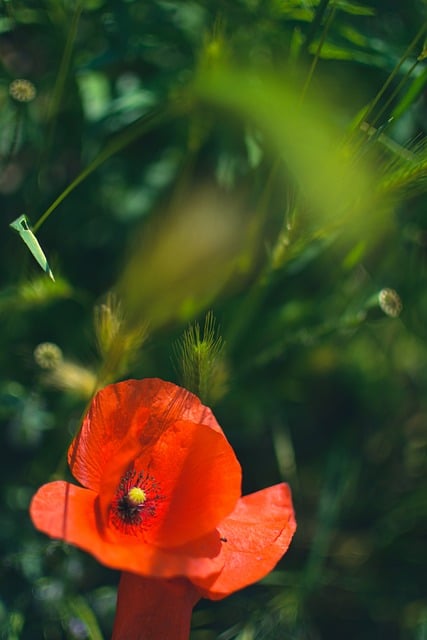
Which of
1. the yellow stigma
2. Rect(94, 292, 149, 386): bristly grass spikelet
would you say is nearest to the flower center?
the yellow stigma

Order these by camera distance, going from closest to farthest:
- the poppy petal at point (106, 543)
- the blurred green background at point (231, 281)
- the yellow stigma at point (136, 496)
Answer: the poppy petal at point (106, 543), the yellow stigma at point (136, 496), the blurred green background at point (231, 281)

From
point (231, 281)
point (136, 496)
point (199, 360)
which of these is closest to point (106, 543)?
point (136, 496)

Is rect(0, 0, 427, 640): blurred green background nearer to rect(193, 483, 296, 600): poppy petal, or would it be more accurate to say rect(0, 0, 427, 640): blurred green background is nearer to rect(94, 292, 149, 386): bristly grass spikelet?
rect(94, 292, 149, 386): bristly grass spikelet

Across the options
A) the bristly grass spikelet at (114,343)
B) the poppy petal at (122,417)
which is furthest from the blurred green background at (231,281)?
the poppy petal at (122,417)

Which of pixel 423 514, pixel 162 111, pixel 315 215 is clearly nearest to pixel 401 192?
pixel 315 215

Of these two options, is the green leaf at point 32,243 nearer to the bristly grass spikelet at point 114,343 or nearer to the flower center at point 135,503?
the bristly grass spikelet at point 114,343

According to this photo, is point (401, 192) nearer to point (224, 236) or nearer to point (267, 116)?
point (267, 116)

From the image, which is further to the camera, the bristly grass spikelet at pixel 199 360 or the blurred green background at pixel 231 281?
the blurred green background at pixel 231 281
